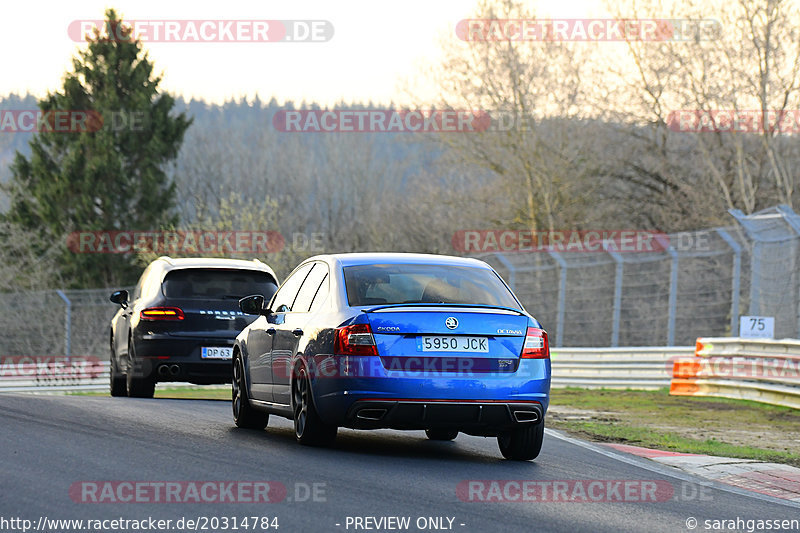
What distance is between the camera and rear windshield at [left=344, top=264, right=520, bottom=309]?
926 centimetres

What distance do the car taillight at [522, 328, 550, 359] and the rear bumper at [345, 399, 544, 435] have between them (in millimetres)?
381

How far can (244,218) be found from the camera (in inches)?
1903

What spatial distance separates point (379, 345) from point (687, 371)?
38.5ft

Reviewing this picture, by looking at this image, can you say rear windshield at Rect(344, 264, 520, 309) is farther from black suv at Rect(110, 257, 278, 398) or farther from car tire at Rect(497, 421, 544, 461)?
black suv at Rect(110, 257, 278, 398)

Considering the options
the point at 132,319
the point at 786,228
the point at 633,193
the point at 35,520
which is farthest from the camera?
the point at 633,193

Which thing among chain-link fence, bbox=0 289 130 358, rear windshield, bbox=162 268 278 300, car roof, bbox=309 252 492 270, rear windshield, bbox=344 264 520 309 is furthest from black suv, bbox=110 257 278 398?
chain-link fence, bbox=0 289 130 358

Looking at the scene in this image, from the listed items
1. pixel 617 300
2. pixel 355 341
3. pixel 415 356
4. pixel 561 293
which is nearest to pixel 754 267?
pixel 617 300

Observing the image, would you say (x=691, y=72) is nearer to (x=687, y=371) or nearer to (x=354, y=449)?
(x=687, y=371)

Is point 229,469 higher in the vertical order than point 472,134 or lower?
lower

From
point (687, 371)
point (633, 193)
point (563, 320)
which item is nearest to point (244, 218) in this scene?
point (633, 193)

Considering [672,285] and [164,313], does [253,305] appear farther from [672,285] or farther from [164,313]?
[672,285]

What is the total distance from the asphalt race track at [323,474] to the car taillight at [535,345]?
33.3 inches

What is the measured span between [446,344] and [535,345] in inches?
30.0

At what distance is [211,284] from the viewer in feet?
49.7
